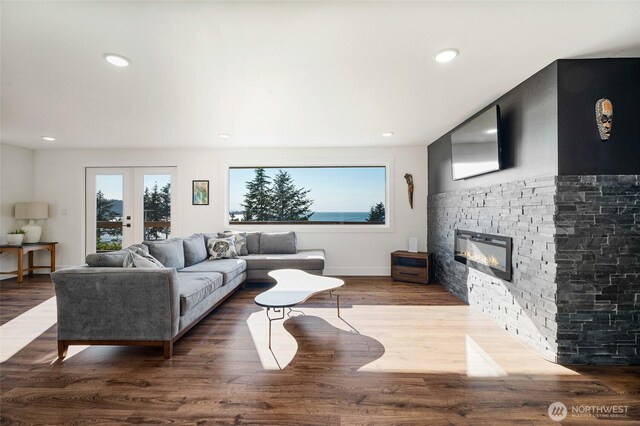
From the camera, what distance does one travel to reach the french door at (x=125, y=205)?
532cm

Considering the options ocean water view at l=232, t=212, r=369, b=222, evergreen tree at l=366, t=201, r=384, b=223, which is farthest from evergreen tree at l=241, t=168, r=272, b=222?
evergreen tree at l=366, t=201, r=384, b=223

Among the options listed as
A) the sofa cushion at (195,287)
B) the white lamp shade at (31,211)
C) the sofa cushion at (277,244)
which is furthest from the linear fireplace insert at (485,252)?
the white lamp shade at (31,211)

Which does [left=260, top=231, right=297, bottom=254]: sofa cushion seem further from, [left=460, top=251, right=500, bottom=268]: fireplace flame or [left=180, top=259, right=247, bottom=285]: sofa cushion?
[left=460, top=251, right=500, bottom=268]: fireplace flame

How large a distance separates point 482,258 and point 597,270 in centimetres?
108

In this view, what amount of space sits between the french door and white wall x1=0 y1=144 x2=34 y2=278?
101 cm

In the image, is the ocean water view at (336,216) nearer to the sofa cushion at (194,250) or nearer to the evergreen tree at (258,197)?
the evergreen tree at (258,197)

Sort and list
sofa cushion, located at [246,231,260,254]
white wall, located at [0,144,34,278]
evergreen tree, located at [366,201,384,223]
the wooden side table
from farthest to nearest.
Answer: evergreen tree, located at [366,201,384,223] < sofa cushion, located at [246,231,260,254] < white wall, located at [0,144,34,278] < the wooden side table

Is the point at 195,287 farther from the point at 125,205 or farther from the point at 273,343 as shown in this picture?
the point at 125,205

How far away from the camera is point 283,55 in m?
2.13

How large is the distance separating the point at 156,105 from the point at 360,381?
3.36m

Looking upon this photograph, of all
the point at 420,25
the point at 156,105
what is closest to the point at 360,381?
the point at 420,25

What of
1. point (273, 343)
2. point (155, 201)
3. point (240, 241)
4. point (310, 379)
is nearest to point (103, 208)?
point (155, 201)


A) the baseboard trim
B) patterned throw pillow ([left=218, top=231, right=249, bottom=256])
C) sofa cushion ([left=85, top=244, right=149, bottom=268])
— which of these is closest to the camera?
sofa cushion ([left=85, top=244, right=149, bottom=268])

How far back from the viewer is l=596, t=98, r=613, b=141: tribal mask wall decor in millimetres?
2123
